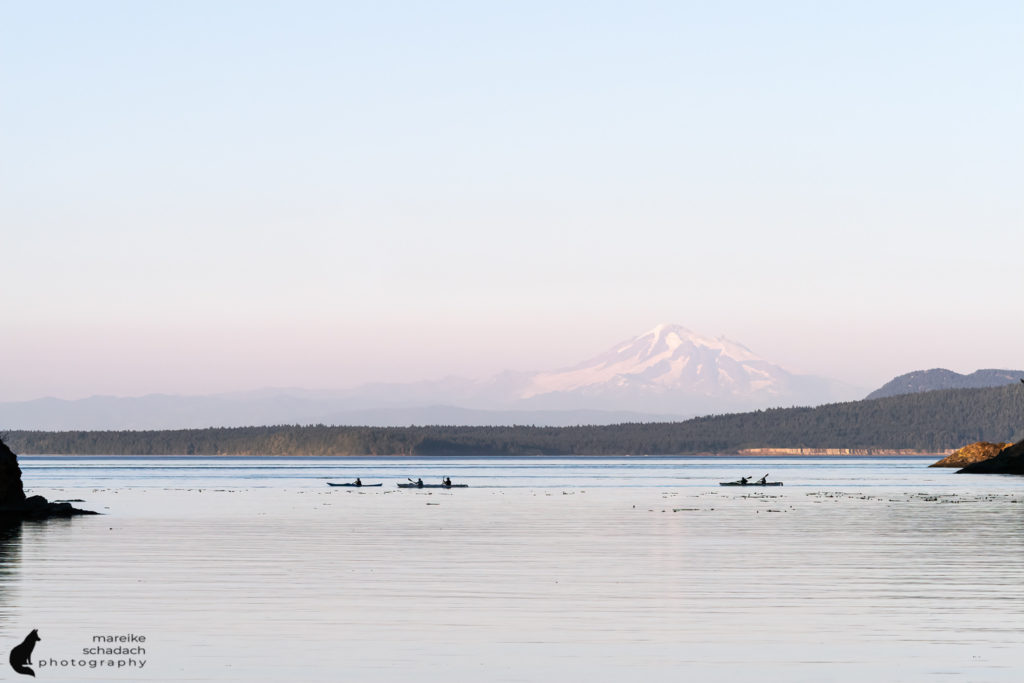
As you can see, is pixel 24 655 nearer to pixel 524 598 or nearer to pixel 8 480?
pixel 524 598

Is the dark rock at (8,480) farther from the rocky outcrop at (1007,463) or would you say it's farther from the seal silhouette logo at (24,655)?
the rocky outcrop at (1007,463)

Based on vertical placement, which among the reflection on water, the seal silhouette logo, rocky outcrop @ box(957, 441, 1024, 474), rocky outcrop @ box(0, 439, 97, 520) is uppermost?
rocky outcrop @ box(957, 441, 1024, 474)

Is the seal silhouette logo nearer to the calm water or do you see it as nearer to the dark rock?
the calm water

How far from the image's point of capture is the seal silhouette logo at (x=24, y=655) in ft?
84.2

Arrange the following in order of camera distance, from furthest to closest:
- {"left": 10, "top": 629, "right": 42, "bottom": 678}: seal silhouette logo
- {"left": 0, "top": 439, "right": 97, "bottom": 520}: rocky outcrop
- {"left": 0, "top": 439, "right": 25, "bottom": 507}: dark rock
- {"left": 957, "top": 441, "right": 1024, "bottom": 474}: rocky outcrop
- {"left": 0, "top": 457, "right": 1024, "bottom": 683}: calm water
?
{"left": 957, "top": 441, "right": 1024, "bottom": 474}: rocky outcrop
{"left": 0, "top": 439, "right": 25, "bottom": 507}: dark rock
{"left": 0, "top": 439, "right": 97, "bottom": 520}: rocky outcrop
{"left": 0, "top": 457, "right": 1024, "bottom": 683}: calm water
{"left": 10, "top": 629, "right": 42, "bottom": 678}: seal silhouette logo

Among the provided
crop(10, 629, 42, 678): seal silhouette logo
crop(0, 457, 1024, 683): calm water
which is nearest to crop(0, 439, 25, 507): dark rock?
crop(0, 457, 1024, 683): calm water

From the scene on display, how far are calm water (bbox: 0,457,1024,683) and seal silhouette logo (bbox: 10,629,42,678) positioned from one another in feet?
0.69

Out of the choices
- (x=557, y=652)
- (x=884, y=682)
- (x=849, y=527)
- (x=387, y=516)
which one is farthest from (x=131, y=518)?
(x=884, y=682)

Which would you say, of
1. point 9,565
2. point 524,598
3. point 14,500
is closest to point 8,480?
point 14,500

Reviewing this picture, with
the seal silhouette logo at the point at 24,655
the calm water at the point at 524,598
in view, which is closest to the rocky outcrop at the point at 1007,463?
the calm water at the point at 524,598

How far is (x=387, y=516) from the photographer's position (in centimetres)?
8069

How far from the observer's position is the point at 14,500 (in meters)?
75.6

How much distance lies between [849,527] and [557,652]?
134 ft

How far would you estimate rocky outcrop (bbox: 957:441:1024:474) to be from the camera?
179150 millimetres
